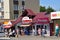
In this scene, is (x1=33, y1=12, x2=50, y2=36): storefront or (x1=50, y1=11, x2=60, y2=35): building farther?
(x1=33, y1=12, x2=50, y2=36): storefront

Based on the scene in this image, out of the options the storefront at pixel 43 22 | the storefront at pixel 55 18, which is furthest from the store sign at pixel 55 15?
the storefront at pixel 43 22

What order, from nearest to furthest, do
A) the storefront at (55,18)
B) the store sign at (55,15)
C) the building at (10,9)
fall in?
the store sign at (55,15) < the storefront at (55,18) < the building at (10,9)

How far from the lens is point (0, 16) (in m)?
76.2

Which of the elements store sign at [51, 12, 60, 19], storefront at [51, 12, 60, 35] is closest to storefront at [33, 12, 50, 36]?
storefront at [51, 12, 60, 35]

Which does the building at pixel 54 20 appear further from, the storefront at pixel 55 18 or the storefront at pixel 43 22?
the storefront at pixel 43 22

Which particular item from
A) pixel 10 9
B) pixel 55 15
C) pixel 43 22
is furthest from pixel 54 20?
pixel 10 9

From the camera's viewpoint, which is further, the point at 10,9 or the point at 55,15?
the point at 10,9

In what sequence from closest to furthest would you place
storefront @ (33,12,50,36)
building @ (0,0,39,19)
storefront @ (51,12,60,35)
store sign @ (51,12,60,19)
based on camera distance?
1. store sign @ (51,12,60,19)
2. storefront @ (51,12,60,35)
3. storefront @ (33,12,50,36)
4. building @ (0,0,39,19)

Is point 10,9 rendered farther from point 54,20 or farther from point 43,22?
point 54,20

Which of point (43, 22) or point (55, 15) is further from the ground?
point (55, 15)

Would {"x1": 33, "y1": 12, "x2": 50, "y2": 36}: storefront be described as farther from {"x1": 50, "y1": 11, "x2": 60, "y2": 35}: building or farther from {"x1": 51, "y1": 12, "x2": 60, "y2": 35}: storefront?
{"x1": 51, "y1": 12, "x2": 60, "y2": 35}: storefront

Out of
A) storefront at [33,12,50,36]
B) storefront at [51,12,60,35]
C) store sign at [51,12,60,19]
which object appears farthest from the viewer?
storefront at [33,12,50,36]

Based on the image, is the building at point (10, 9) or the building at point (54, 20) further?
the building at point (10, 9)

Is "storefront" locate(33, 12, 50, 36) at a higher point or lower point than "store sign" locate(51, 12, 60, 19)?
lower
